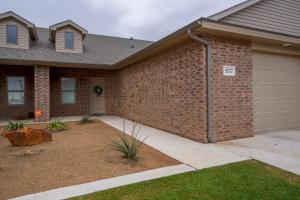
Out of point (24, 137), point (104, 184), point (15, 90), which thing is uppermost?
point (15, 90)

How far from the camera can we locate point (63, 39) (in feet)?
43.3

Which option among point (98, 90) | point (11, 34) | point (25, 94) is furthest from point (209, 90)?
point (11, 34)

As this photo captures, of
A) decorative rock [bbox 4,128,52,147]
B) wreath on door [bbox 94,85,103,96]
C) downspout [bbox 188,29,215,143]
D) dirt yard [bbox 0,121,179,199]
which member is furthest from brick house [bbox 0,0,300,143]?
decorative rock [bbox 4,128,52,147]

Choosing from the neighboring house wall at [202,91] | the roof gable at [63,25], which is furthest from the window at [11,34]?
the neighboring house wall at [202,91]

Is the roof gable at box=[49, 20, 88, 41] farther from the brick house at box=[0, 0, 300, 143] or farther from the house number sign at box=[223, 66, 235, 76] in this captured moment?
the house number sign at box=[223, 66, 235, 76]

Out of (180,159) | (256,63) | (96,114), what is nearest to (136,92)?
(96,114)

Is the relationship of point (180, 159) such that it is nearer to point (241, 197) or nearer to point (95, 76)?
point (241, 197)

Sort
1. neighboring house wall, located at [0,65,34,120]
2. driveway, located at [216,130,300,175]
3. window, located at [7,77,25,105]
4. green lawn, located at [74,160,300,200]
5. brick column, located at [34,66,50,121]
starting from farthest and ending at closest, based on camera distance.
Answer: window, located at [7,77,25,105] < neighboring house wall, located at [0,65,34,120] < brick column, located at [34,66,50,121] < driveway, located at [216,130,300,175] < green lawn, located at [74,160,300,200]

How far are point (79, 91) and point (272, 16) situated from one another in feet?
34.7

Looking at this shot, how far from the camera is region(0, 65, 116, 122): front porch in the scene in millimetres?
11234

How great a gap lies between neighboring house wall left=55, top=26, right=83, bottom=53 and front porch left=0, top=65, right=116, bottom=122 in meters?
1.14

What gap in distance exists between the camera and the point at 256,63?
23.1ft

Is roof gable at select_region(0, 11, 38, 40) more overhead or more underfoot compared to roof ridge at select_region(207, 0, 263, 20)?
more overhead

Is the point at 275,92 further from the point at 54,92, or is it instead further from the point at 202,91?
the point at 54,92
